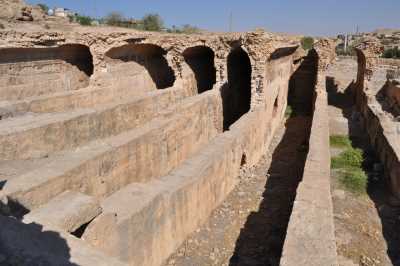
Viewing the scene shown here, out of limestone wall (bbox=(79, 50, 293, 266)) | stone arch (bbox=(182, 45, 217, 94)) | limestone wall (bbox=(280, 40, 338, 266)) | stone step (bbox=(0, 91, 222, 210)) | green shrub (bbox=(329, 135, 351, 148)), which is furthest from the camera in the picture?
stone arch (bbox=(182, 45, 217, 94))

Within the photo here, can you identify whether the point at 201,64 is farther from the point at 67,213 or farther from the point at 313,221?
the point at 67,213

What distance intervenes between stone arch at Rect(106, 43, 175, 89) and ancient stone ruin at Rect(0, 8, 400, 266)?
0.05 m

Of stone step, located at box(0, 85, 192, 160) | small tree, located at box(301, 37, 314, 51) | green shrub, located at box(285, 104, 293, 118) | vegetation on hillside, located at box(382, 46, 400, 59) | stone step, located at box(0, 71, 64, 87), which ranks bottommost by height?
green shrub, located at box(285, 104, 293, 118)

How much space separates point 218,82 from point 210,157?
246 inches

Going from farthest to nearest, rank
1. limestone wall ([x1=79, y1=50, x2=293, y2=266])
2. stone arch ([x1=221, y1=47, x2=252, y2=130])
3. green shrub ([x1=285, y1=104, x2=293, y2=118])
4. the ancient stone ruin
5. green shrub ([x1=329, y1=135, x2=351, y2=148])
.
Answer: green shrub ([x1=285, y1=104, x2=293, y2=118]) → stone arch ([x1=221, y1=47, x2=252, y2=130]) → green shrub ([x1=329, y1=135, x2=351, y2=148]) → limestone wall ([x1=79, y1=50, x2=293, y2=266]) → the ancient stone ruin

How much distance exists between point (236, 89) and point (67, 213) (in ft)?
34.5

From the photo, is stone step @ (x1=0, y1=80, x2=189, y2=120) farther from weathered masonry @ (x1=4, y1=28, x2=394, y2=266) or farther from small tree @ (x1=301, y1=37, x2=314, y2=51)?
small tree @ (x1=301, y1=37, x2=314, y2=51)

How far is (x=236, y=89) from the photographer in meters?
14.0

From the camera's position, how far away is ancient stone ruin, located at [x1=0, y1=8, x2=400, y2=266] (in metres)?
4.22

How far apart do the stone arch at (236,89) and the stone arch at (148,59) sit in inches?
96.4

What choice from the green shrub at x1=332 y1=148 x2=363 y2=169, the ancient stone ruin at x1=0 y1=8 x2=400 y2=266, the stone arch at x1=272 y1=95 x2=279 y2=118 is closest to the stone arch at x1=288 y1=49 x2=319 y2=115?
the ancient stone ruin at x1=0 y1=8 x2=400 y2=266

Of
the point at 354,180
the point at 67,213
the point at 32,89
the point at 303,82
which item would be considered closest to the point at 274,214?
the point at 354,180

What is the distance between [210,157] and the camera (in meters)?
6.51

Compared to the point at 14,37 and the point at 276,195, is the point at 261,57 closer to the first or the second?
A: the point at 276,195
